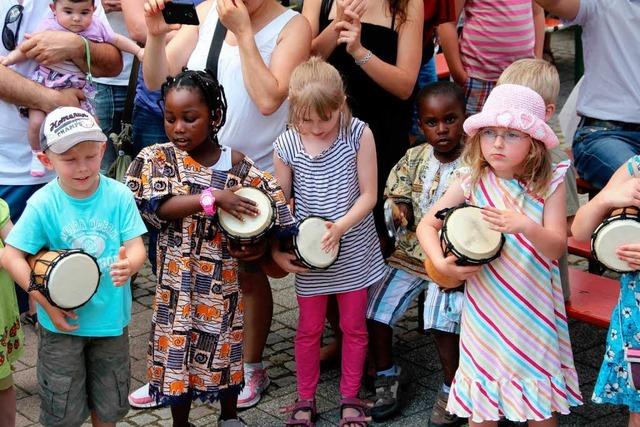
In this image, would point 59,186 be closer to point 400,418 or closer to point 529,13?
point 400,418

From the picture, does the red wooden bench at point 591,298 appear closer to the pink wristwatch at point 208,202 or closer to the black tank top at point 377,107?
the black tank top at point 377,107

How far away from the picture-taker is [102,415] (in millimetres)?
4227

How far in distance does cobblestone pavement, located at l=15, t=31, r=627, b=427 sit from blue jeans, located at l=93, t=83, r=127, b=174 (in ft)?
3.45

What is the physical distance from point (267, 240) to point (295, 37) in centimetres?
98

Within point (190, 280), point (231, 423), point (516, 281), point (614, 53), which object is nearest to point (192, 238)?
point (190, 280)

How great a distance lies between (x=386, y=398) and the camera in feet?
16.1

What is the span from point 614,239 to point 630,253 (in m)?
0.08

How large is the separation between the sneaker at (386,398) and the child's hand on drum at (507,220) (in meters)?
1.35

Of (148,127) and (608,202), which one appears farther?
(148,127)

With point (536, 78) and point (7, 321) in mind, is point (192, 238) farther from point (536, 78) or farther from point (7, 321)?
point (536, 78)

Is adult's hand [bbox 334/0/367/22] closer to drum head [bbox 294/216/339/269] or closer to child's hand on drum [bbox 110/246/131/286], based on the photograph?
drum head [bbox 294/216/339/269]

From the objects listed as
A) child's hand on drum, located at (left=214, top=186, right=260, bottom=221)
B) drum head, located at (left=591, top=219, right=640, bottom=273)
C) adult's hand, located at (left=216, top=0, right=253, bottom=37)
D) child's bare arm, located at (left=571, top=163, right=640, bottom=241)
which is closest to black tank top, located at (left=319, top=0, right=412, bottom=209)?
adult's hand, located at (left=216, top=0, right=253, bottom=37)

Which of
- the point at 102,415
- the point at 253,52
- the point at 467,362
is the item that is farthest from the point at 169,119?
the point at 467,362

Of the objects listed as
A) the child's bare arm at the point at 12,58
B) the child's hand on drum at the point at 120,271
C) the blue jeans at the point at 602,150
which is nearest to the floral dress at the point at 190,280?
the child's hand on drum at the point at 120,271
